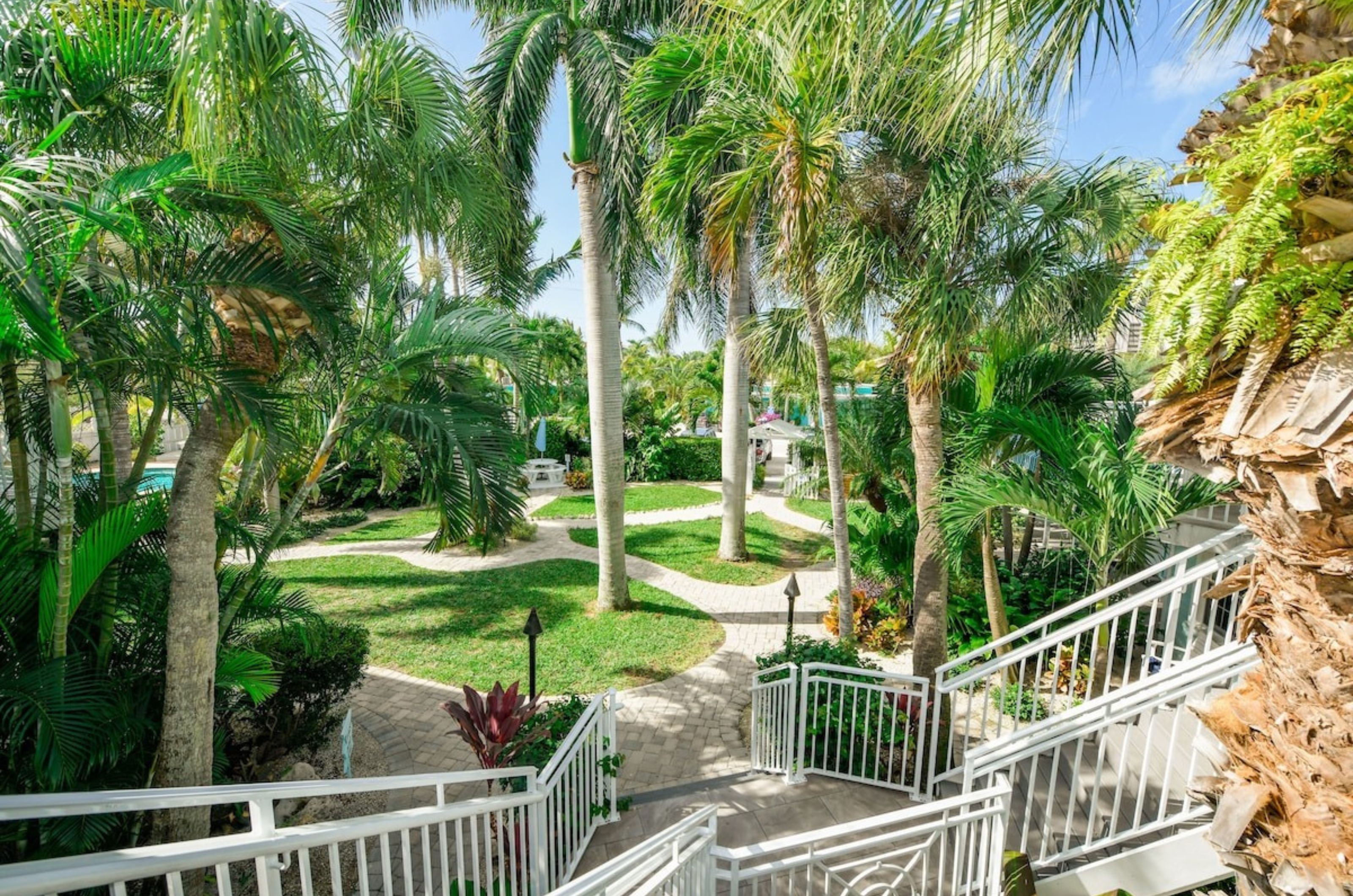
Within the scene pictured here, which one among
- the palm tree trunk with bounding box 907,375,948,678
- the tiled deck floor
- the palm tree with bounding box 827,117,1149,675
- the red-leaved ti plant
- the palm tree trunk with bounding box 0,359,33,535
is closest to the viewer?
the palm tree trunk with bounding box 0,359,33,535

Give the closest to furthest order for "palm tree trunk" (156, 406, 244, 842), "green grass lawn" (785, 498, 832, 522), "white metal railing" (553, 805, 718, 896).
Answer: "white metal railing" (553, 805, 718, 896) → "palm tree trunk" (156, 406, 244, 842) → "green grass lawn" (785, 498, 832, 522)

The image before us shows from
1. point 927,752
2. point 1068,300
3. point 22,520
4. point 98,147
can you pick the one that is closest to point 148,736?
point 22,520

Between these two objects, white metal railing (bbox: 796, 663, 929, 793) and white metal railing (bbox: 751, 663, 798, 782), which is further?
white metal railing (bbox: 751, 663, 798, 782)

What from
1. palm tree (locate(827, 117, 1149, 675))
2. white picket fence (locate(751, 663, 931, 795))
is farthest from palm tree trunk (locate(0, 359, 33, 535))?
palm tree (locate(827, 117, 1149, 675))

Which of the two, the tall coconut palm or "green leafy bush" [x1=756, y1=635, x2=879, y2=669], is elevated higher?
the tall coconut palm

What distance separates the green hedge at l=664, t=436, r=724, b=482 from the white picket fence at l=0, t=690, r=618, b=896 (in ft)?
55.0

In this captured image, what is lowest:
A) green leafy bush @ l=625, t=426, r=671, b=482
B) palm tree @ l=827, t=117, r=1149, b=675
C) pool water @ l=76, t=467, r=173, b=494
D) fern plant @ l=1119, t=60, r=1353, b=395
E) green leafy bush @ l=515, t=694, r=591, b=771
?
green leafy bush @ l=515, t=694, r=591, b=771

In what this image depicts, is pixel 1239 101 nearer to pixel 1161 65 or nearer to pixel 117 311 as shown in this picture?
pixel 1161 65

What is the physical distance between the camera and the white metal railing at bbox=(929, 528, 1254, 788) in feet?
12.3

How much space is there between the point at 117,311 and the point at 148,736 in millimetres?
2828

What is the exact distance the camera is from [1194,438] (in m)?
1.93

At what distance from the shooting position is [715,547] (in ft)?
43.4

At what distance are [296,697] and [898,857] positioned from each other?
519 centimetres

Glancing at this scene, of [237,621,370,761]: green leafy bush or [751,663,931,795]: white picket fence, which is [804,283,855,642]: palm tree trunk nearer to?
[751,663,931,795]: white picket fence
